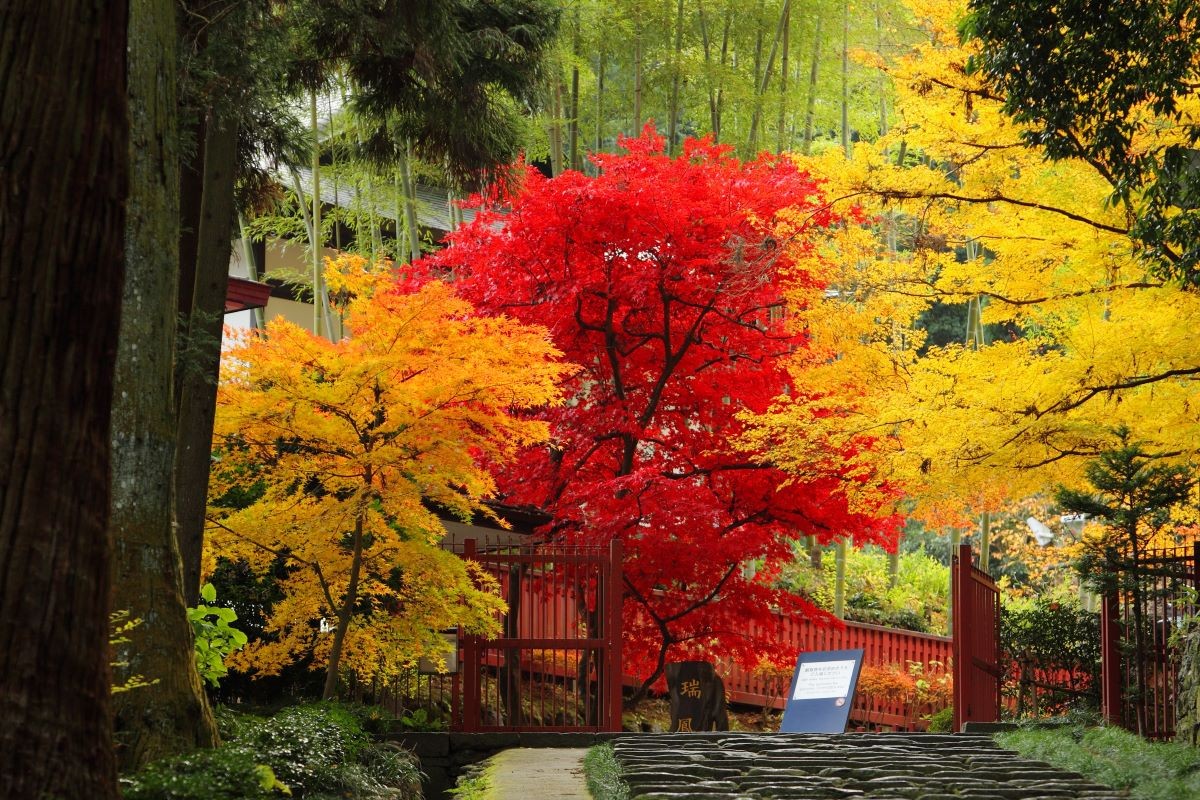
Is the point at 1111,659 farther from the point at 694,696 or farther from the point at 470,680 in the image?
the point at 470,680

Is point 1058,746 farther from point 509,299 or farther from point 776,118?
point 776,118

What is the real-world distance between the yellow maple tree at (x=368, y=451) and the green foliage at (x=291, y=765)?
1.03 meters

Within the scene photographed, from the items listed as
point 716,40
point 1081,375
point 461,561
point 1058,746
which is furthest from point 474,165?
point 716,40

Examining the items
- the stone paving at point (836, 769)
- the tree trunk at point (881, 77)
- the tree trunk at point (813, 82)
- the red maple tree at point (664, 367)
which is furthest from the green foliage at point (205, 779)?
the tree trunk at point (881, 77)

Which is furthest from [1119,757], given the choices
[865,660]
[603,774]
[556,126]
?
[556,126]

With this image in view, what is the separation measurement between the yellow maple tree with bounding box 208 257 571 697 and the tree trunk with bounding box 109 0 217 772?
2545mm

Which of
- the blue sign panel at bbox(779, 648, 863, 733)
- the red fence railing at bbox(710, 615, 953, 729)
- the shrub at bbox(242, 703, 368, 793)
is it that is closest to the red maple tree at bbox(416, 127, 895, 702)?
the blue sign panel at bbox(779, 648, 863, 733)

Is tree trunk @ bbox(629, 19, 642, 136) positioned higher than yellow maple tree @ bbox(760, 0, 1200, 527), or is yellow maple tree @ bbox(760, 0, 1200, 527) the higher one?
tree trunk @ bbox(629, 19, 642, 136)

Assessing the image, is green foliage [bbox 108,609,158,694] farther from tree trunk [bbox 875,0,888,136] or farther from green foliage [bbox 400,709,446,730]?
tree trunk [bbox 875,0,888,136]

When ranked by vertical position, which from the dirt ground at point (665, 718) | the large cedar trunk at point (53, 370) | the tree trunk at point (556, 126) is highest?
the tree trunk at point (556, 126)

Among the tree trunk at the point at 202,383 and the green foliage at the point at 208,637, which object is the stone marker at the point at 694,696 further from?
the green foliage at the point at 208,637

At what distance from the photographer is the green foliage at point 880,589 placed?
23.2 meters

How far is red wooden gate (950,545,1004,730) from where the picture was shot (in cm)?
1320

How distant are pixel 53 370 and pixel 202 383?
5.03 metres
